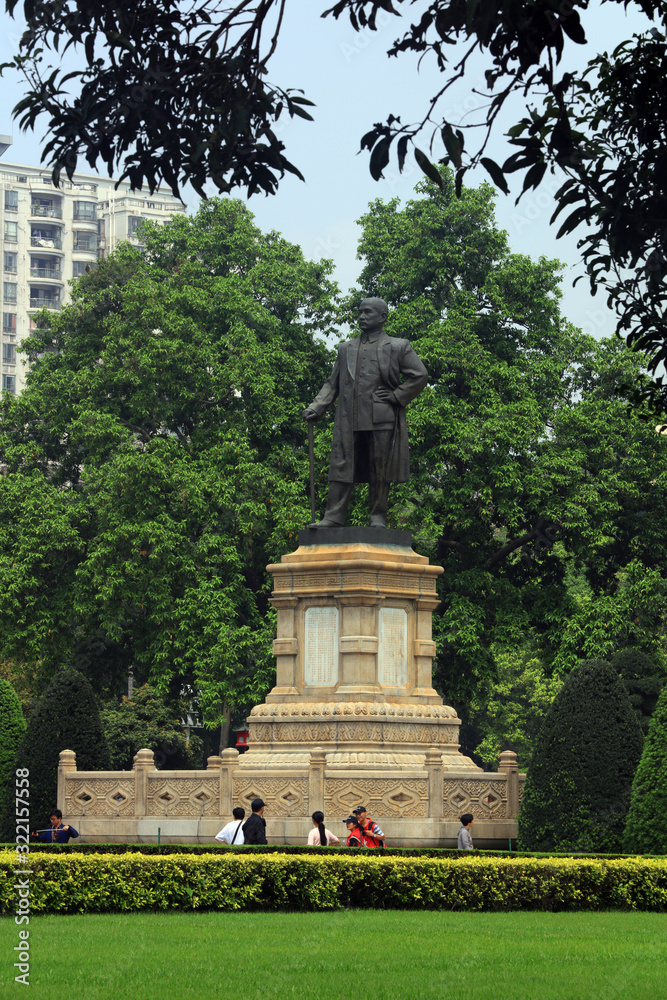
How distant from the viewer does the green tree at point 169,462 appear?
3572 centimetres

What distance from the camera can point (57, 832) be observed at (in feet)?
72.1

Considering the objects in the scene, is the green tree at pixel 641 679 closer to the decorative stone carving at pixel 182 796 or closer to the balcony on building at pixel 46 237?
the decorative stone carving at pixel 182 796

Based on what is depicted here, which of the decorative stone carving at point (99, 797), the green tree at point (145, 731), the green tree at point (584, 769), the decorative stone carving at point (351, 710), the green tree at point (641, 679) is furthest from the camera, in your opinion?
the green tree at point (145, 731)

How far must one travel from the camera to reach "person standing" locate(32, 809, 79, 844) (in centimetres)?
2167

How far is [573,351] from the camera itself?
126ft

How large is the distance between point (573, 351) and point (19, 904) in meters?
26.9

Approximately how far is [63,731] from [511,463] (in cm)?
1379

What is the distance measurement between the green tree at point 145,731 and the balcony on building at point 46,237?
69.1 meters

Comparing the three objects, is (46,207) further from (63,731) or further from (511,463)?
(63,731)

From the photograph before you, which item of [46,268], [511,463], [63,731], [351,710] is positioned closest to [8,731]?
[63,731]

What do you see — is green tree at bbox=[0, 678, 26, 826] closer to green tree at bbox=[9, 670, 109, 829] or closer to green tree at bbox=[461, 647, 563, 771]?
green tree at bbox=[9, 670, 109, 829]

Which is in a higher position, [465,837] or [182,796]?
[182,796]

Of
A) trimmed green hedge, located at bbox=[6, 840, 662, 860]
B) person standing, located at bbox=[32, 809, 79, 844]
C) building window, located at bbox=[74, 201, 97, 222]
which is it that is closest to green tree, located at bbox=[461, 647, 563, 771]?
person standing, located at bbox=[32, 809, 79, 844]

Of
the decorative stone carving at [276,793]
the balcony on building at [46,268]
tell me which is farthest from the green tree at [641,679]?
the balcony on building at [46,268]
